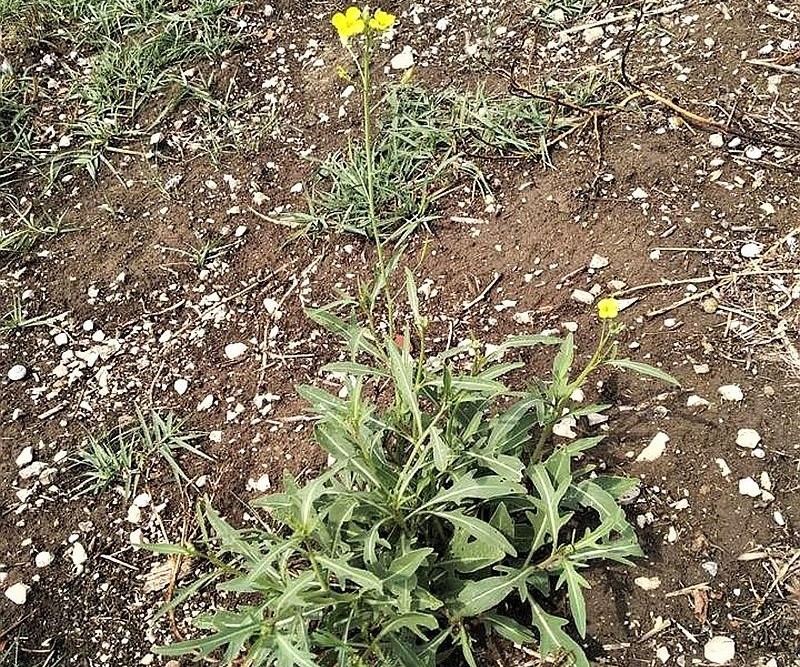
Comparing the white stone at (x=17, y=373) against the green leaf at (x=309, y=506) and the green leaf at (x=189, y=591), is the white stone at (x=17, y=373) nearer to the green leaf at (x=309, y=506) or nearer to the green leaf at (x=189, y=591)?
the green leaf at (x=189, y=591)

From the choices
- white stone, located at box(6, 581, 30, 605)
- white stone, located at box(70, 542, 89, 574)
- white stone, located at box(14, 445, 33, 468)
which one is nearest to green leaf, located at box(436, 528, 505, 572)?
white stone, located at box(70, 542, 89, 574)

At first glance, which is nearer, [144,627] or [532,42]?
[144,627]

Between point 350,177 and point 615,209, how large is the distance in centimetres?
90

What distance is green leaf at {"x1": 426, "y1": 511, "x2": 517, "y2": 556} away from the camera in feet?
6.09

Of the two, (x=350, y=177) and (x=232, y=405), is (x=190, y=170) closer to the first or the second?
(x=350, y=177)

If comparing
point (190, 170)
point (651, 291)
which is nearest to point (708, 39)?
point (651, 291)

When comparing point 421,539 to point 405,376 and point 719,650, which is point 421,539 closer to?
point 405,376

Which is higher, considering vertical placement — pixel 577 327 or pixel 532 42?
pixel 532 42

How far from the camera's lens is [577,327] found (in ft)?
8.59

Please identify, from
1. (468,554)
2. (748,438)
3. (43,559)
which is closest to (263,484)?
(43,559)

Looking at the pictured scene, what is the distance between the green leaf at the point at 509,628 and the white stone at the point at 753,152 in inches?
69.1

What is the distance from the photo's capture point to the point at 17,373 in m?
2.96

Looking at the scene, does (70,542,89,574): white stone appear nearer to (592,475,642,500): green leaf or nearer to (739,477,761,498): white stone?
(592,475,642,500): green leaf

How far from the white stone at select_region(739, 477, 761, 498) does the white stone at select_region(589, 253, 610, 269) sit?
81 cm
